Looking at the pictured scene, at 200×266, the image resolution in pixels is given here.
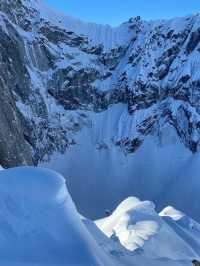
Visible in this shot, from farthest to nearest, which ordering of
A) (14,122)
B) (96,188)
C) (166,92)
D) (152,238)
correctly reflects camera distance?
(166,92) < (96,188) < (14,122) < (152,238)

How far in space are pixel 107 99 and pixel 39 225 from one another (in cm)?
14763

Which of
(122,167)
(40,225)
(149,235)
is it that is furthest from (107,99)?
(40,225)

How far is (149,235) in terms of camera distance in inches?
1467

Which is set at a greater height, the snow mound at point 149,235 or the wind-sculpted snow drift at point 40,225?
the wind-sculpted snow drift at point 40,225

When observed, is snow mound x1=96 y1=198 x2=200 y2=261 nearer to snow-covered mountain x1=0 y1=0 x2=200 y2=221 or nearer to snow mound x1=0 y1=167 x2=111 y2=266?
snow mound x1=0 y1=167 x2=111 y2=266

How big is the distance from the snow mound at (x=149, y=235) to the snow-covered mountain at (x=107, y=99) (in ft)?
272

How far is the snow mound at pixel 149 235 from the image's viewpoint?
116ft

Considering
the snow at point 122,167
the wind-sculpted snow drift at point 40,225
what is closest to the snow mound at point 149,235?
the wind-sculpted snow drift at point 40,225

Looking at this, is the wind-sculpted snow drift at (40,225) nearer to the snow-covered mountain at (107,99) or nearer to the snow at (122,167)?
the snow at (122,167)

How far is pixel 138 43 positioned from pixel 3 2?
124 ft

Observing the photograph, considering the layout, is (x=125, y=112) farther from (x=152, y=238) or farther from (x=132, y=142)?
(x=152, y=238)

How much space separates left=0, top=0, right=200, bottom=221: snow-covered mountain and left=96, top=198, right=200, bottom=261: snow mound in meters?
83.0

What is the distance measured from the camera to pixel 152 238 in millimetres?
37125

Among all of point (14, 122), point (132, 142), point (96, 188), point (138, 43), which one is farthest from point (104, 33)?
point (14, 122)
